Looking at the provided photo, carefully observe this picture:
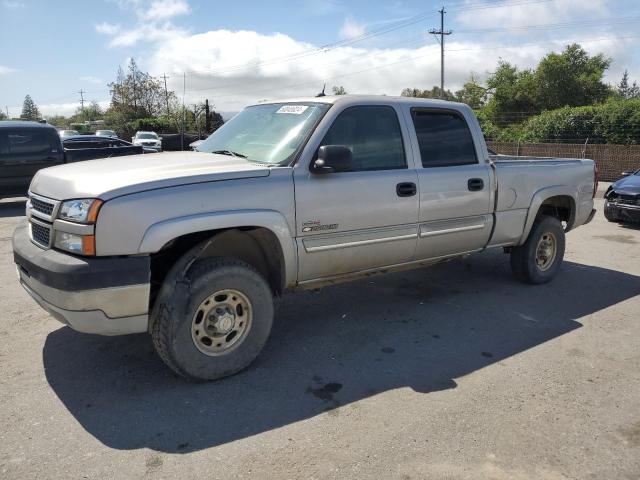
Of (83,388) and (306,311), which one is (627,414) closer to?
(306,311)

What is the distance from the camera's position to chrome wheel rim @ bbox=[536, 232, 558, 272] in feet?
20.2

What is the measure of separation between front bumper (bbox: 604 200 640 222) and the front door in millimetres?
6989

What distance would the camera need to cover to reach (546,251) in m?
6.23

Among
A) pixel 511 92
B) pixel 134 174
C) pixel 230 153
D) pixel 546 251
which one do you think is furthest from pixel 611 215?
pixel 511 92

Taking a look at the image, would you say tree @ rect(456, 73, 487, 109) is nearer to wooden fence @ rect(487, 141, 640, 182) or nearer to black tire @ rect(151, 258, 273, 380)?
wooden fence @ rect(487, 141, 640, 182)

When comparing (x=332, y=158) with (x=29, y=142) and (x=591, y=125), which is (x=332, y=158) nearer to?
(x=29, y=142)

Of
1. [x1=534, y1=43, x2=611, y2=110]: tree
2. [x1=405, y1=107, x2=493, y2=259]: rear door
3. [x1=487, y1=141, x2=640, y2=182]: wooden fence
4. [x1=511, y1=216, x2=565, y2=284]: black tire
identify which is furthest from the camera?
[x1=534, y1=43, x2=611, y2=110]: tree

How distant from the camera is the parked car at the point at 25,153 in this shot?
1112 cm

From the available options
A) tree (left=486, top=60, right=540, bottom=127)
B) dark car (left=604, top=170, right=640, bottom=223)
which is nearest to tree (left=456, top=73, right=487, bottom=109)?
tree (left=486, top=60, right=540, bottom=127)

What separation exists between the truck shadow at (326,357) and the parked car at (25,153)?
8.12 m

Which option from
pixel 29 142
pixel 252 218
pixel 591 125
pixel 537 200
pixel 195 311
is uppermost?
pixel 591 125

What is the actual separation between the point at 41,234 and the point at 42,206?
19 cm

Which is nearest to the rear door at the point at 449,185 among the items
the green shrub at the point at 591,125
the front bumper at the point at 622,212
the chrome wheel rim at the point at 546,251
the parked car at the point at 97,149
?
the chrome wheel rim at the point at 546,251

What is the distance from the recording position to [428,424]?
10.6 feet
